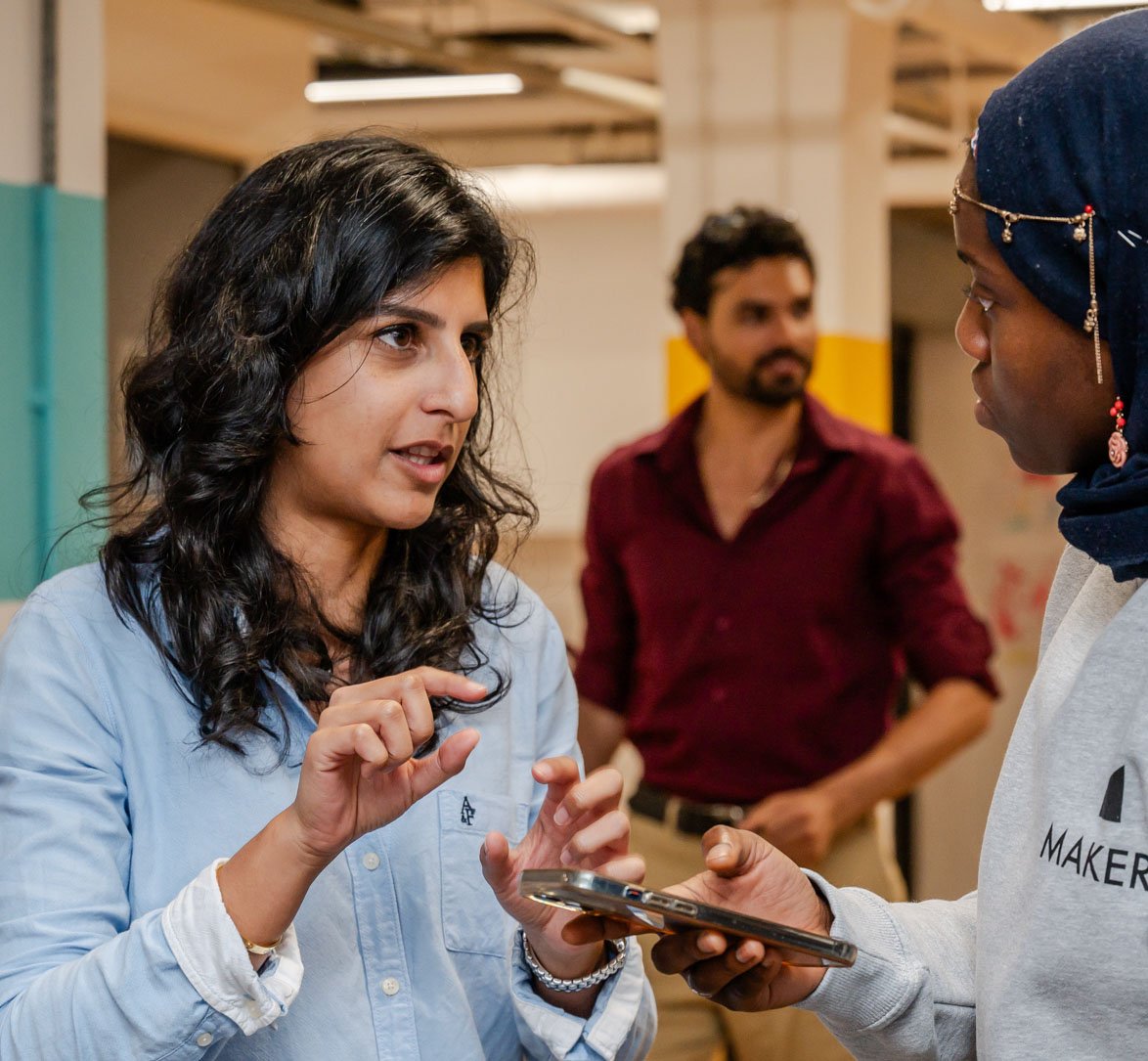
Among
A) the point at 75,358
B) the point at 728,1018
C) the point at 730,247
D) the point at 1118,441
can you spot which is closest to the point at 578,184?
the point at 730,247

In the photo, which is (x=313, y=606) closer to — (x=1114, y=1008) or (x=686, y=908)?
(x=686, y=908)

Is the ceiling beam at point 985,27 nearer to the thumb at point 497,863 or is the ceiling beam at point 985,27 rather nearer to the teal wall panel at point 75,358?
the teal wall panel at point 75,358

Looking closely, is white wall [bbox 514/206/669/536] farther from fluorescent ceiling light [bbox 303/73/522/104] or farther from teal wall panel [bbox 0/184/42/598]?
teal wall panel [bbox 0/184/42/598]

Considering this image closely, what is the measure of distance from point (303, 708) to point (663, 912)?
0.51 meters

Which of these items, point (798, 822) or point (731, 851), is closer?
point (731, 851)

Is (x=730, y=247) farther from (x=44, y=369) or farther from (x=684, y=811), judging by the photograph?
(x=44, y=369)

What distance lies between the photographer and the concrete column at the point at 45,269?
3430 millimetres

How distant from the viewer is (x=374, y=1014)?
171 cm

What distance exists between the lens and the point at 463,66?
23.2 ft

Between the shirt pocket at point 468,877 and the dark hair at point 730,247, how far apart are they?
2.42 m

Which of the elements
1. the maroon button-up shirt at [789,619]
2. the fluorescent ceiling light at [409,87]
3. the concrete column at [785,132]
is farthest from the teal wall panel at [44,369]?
the fluorescent ceiling light at [409,87]

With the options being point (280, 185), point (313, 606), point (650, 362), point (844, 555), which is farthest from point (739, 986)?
point (650, 362)

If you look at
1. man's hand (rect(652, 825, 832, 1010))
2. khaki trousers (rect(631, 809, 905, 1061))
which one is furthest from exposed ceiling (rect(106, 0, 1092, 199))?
khaki trousers (rect(631, 809, 905, 1061))

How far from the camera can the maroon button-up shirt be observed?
11.8ft
